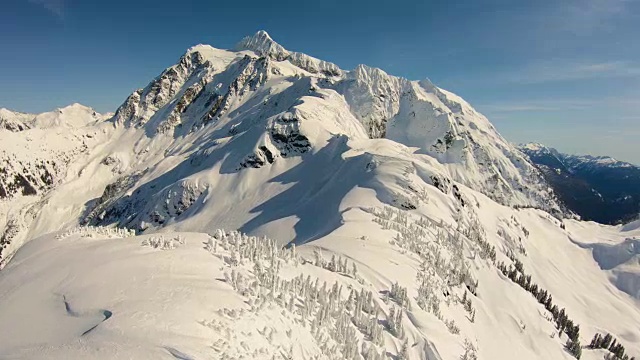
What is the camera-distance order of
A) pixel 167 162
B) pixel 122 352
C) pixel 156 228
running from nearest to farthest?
pixel 122 352 → pixel 156 228 → pixel 167 162

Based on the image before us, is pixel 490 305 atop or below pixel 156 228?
atop

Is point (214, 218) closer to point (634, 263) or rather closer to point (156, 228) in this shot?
point (156, 228)

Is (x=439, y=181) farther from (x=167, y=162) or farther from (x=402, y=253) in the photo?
(x=167, y=162)

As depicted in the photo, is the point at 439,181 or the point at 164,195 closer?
the point at 439,181

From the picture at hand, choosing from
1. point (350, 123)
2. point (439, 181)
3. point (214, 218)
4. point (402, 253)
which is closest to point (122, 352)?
point (402, 253)

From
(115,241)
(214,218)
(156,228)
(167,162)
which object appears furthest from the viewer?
(167,162)

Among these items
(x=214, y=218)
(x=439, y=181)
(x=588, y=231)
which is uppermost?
(x=588, y=231)

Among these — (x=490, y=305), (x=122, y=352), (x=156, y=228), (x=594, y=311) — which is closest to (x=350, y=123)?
(x=156, y=228)

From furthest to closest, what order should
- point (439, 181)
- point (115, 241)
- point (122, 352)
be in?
1. point (439, 181)
2. point (115, 241)
3. point (122, 352)

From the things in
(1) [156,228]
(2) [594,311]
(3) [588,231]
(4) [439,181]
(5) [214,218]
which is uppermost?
(3) [588,231]
